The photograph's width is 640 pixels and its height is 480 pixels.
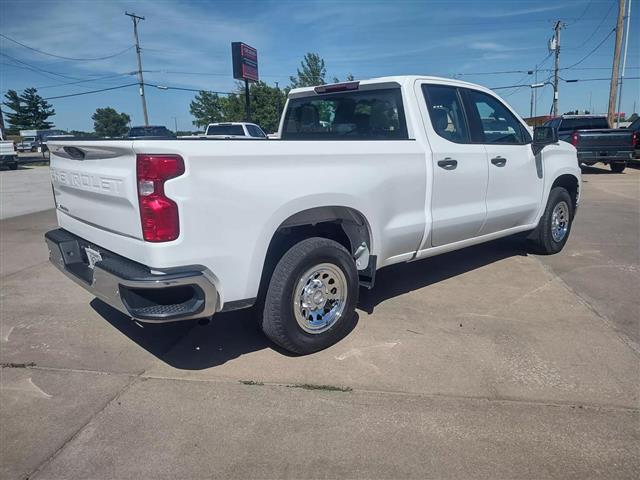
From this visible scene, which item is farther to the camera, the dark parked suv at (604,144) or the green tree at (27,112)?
the green tree at (27,112)

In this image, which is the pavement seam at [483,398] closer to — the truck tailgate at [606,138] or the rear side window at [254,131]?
the truck tailgate at [606,138]

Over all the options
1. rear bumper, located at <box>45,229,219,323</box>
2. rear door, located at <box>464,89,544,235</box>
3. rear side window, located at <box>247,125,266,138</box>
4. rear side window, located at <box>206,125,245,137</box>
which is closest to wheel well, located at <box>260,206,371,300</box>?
rear bumper, located at <box>45,229,219,323</box>

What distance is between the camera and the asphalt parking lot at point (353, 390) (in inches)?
98.9

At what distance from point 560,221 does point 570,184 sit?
0.49 metres

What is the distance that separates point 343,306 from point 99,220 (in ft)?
6.07

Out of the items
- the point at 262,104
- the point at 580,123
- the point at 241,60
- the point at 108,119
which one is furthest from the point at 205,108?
the point at 580,123

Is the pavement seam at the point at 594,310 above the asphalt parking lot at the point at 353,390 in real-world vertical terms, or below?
below

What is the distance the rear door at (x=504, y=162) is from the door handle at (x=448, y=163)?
516mm

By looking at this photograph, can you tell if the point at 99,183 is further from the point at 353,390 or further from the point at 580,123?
the point at 580,123

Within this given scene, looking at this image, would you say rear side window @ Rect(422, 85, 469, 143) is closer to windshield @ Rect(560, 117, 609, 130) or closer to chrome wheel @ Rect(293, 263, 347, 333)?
chrome wheel @ Rect(293, 263, 347, 333)

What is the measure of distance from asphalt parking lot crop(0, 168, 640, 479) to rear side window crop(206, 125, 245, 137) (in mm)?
15864

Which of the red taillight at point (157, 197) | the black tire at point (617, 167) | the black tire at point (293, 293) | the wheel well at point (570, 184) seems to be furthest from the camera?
the black tire at point (617, 167)

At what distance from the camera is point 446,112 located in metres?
4.52

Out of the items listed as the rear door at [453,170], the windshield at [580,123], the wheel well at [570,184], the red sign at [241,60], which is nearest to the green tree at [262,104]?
the red sign at [241,60]
